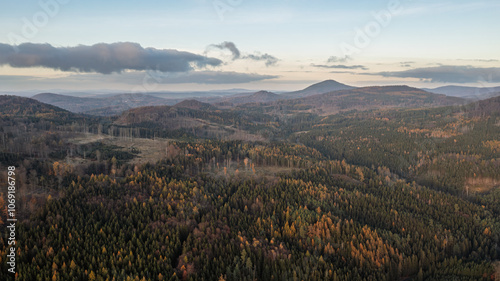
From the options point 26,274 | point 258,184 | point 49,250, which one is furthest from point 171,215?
point 258,184

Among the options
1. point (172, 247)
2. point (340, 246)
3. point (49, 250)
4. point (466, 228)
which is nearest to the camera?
point (49, 250)

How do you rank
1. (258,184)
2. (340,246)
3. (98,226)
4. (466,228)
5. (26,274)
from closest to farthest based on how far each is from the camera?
(26,274), (98,226), (340,246), (466,228), (258,184)

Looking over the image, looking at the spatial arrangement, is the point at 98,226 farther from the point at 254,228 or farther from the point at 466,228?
the point at 466,228

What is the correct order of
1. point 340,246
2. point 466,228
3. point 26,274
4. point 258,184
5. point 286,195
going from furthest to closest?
point 258,184
point 286,195
point 466,228
point 340,246
point 26,274

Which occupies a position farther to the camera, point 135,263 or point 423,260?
point 423,260

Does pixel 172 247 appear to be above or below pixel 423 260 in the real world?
above

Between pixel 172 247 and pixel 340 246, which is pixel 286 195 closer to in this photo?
pixel 340 246

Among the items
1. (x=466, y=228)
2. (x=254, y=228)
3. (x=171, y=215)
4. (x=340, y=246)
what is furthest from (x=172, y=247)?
(x=466, y=228)

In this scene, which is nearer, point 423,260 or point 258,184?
point 423,260

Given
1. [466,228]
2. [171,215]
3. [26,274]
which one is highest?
[26,274]
